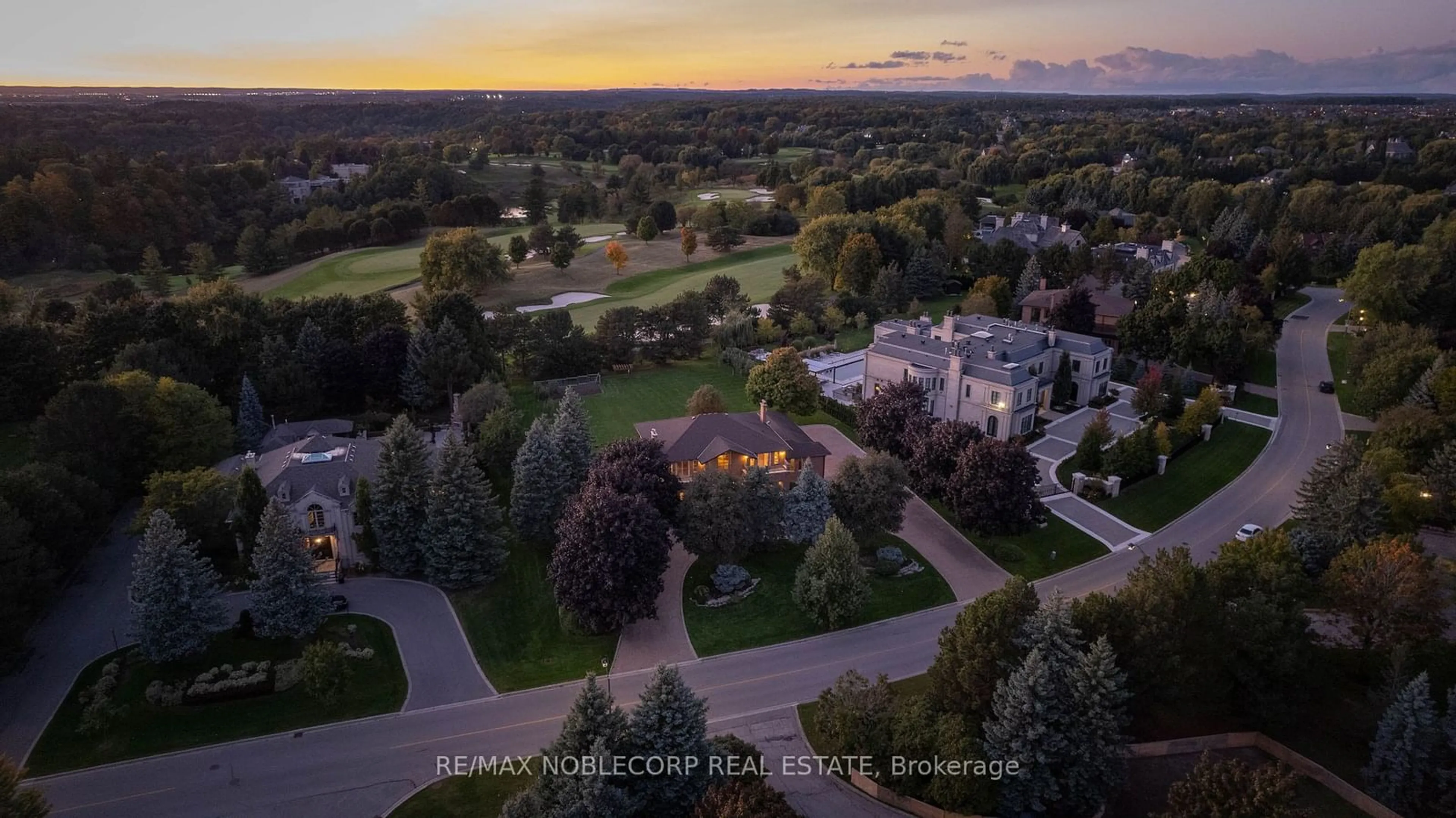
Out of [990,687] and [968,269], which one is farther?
[968,269]

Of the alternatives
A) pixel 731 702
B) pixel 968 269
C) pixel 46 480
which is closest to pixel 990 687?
pixel 731 702

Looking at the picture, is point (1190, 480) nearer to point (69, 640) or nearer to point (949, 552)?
point (949, 552)

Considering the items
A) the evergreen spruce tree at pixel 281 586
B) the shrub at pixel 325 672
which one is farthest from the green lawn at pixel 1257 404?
the evergreen spruce tree at pixel 281 586

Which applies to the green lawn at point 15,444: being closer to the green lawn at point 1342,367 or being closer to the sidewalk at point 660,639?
the sidewalk at point 660,639

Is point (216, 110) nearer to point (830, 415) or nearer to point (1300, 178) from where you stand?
point (830, 415)

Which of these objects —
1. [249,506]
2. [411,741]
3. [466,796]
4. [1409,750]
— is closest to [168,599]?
[249,506]

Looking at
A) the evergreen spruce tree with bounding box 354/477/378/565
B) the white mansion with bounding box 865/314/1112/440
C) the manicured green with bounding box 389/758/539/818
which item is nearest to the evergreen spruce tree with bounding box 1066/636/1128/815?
the manicured green with bounding box 389/758/539/818
